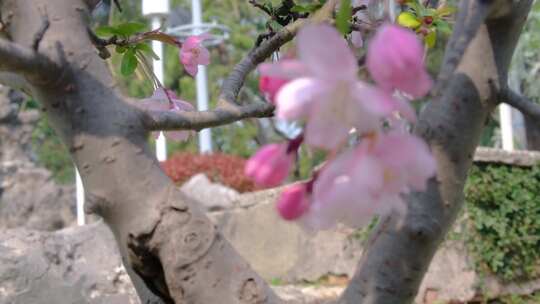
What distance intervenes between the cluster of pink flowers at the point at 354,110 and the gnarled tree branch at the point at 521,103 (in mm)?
297

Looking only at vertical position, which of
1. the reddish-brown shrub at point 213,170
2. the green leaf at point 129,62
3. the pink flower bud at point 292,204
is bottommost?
the reddish-brown shrub at point 213,170

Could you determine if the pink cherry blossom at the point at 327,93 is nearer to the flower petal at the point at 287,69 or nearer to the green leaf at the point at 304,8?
the flower petal at the point at 287,69

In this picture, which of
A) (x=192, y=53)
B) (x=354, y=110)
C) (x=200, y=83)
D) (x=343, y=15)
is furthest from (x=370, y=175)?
(x=200, y=83)

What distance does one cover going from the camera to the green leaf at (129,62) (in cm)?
137

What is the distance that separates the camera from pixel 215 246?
2.92 ft

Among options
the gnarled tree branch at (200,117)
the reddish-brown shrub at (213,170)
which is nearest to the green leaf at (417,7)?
the gnarled tree branch at (200,117)

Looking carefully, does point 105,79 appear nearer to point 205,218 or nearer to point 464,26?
point 205,218

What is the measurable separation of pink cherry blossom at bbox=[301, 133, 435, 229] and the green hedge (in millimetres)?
4368

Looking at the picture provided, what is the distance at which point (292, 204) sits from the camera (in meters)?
0.61

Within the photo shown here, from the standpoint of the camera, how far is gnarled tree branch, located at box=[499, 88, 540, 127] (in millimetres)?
816

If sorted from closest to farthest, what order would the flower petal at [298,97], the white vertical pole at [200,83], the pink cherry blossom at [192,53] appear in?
the flower petal at [298,97], the pink cherry blossom at [192,53], the white vertical pole at [200,83]

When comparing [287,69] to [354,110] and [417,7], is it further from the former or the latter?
[417,7]

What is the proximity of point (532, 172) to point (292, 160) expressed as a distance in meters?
4.66

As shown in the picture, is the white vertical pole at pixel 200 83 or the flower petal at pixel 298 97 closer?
the flower petal at pixel 298 97
